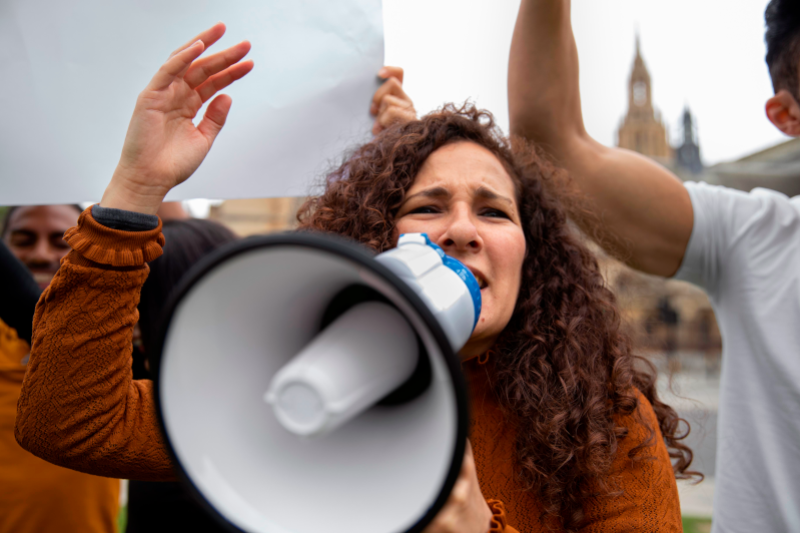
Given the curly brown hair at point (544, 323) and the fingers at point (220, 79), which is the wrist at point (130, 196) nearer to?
the fingers at point (220, 79)

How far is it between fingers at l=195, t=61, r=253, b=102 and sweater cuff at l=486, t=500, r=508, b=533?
1182 mm

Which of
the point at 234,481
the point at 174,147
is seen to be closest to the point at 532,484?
the point at 234,481

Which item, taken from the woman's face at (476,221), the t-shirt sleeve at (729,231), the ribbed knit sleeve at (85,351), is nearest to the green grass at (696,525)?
the t-shirt sleeve at (729,231)

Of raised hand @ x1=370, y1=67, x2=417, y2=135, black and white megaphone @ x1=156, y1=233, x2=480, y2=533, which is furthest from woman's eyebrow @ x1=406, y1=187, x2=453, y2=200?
raised hand @ x1=370, y1=67, x2=417, y2=135

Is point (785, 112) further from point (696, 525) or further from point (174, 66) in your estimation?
point (696, 525)

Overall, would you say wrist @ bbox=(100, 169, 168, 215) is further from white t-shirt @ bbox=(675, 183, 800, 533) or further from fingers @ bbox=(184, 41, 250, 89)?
white t-shirt @ bbox=(675, 183, 800, 533)

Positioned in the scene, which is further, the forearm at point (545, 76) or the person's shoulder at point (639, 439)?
the forearm at point (545, 76)

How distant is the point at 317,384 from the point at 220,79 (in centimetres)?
102

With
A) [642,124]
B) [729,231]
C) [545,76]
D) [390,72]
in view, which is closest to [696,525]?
[729,231]

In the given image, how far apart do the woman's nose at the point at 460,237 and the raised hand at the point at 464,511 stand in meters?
0.49

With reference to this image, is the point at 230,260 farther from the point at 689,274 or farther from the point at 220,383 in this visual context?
the point at 689,274

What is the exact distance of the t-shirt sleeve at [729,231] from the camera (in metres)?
1.64

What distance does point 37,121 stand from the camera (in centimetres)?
158

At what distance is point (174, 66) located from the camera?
1192mm
